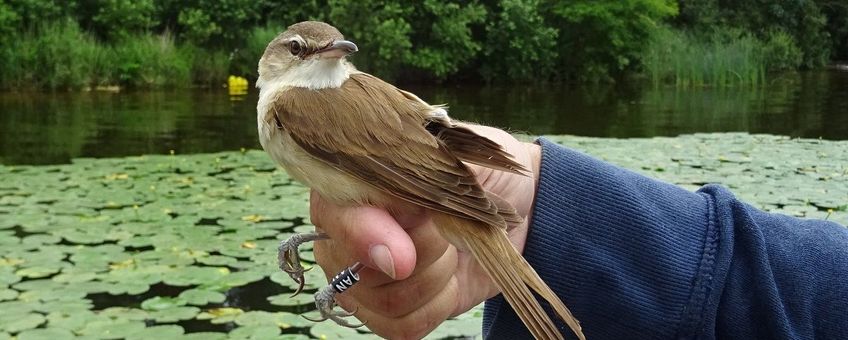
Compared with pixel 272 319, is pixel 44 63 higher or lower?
higher

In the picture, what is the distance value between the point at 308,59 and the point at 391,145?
388 millimetres

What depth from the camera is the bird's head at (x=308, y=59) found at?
189cm

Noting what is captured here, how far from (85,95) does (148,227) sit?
15.5 metres

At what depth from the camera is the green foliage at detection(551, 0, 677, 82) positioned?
28.7 meters

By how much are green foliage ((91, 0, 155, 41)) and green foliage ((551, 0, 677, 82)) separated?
1352 centimetres

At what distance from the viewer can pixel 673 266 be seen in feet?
6.03

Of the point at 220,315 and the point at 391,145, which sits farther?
the point at 220,315

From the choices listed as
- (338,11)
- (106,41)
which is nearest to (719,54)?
(338,11)

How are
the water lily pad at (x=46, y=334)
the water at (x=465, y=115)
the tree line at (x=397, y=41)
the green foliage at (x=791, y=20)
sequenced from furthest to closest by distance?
the green foliage at (x=791, y=20), the tree line at (x=397, y=41), the water at (x=465, y=115), the water lily pad at (x=46, y=334)

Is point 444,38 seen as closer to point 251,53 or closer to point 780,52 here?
point 251,53

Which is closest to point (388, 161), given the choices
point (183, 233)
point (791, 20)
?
point (183, 233)

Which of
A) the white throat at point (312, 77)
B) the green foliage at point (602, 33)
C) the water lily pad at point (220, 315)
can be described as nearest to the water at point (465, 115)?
the green foliage at point (602, 33)

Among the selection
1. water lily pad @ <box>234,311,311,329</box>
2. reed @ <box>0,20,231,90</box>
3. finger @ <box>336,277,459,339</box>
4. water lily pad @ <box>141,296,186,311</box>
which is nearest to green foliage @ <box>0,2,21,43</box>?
reed @ <box>0,20,231,90</box>

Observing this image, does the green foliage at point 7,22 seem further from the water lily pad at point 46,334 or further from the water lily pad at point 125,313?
the water lily pad at point 46,334
